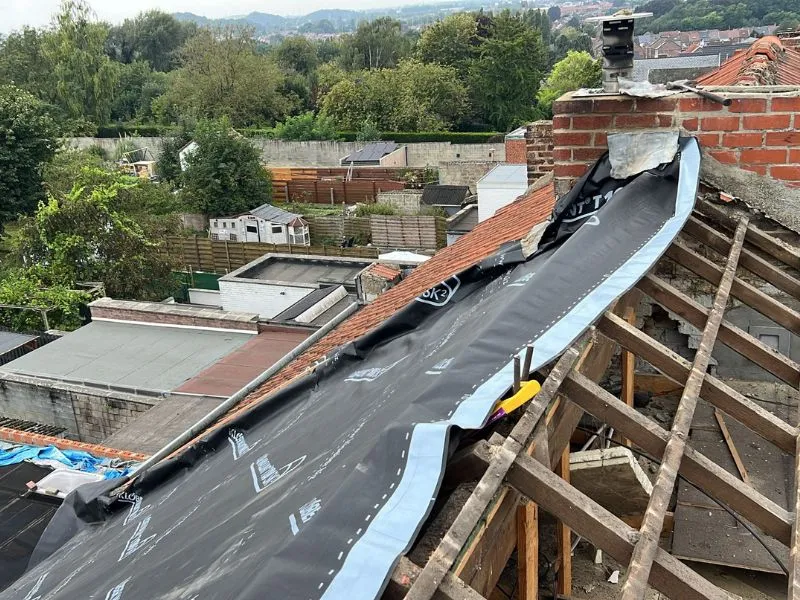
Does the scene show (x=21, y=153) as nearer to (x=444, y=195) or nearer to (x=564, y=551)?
(x=444, y=195)

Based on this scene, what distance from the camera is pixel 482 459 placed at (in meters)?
2.01

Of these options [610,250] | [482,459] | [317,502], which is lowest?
[317,502]

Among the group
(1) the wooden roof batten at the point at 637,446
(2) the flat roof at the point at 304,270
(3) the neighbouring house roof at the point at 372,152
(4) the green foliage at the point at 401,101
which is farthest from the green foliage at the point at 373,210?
Answer: (1) the wooden roof batten at the point at 637,446

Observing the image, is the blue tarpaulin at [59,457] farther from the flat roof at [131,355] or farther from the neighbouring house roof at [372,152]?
the neighbouring house roof at [372,152]

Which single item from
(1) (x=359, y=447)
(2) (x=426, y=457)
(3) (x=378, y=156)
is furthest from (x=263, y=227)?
(2) (x=426, y=457)

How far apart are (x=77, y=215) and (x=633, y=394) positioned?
1692 cm

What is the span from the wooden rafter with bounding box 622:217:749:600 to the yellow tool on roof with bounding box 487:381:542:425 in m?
0.44

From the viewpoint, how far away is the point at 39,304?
53.9 ft

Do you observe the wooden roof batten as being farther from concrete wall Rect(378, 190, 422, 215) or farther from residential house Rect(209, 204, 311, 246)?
concrete wall Rect(378, 190, 422, 215)

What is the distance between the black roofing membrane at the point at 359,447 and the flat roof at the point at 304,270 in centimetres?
1383

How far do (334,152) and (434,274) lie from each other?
31.9 m

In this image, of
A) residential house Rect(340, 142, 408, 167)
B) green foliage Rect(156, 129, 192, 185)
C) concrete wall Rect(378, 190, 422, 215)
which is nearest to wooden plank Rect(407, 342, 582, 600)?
concrete wall Rect(378, 190, 422, 215)

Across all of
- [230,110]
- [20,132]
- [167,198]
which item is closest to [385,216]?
[167,198]

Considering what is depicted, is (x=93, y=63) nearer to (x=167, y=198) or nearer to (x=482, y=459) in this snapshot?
(x=167, y=198)
